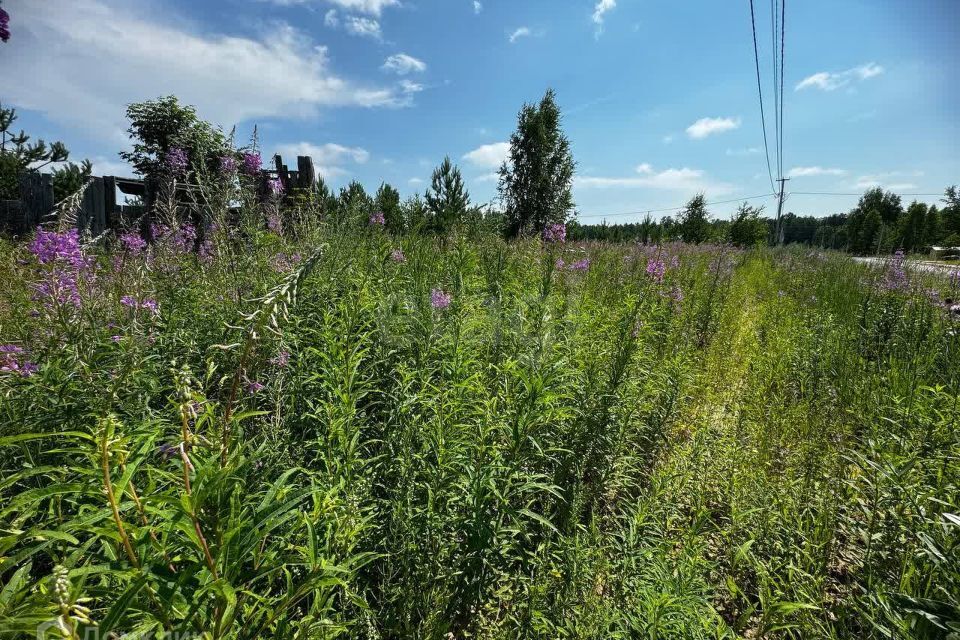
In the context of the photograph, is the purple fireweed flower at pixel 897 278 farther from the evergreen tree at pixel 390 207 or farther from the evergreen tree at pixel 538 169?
the evergreen tree at pixel 538 169

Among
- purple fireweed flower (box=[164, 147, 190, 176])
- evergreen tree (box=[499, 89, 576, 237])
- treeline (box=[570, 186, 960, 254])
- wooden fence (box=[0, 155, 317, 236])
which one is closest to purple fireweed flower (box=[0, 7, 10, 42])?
purple fireweed flower (box=[164, 147, 190, 176])

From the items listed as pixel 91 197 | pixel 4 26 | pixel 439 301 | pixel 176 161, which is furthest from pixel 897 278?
pixel 91 197

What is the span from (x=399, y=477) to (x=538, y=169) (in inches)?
1054

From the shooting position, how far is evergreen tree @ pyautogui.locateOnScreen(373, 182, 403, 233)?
790 centimetres

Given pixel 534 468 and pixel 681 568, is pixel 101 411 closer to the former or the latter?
pixel 534 468

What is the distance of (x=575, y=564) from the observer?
1.75m

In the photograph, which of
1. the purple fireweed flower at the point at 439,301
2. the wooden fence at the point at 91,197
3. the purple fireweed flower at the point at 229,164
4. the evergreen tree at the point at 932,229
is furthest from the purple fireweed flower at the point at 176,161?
the evergreen tree at the point at 932,229

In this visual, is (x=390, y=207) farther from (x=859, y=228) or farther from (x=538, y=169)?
(x=859, y=228)

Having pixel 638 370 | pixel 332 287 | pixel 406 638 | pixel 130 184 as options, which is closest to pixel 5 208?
pixel 130 184

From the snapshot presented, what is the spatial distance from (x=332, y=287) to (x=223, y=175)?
116 cm

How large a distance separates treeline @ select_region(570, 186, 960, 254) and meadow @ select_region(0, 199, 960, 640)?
28.3ft

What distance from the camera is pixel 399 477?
1974 millimetres

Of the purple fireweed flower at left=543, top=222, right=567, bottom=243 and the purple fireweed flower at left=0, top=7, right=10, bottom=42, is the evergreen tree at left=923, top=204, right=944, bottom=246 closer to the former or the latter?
Answer: the purple fireweed flower at left=543, top=222, right=567, bottom=243

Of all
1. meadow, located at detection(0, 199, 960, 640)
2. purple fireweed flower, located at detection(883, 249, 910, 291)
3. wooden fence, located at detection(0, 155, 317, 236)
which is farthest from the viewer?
wooden fence, located at detection(0, 155, 317, 236)
